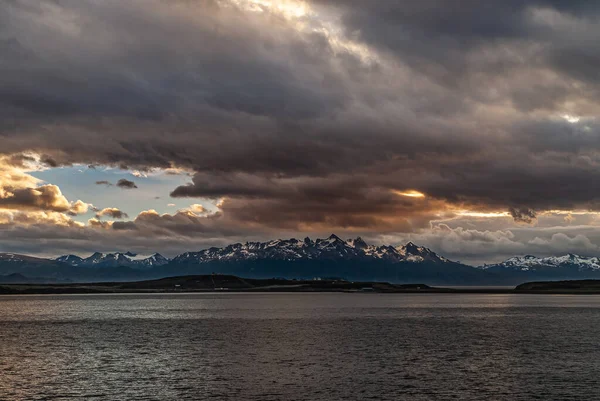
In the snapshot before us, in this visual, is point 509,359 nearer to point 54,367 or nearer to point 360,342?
point 360,342

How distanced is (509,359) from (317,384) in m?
36.7

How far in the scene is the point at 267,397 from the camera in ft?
213

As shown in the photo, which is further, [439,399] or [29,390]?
[29,390]

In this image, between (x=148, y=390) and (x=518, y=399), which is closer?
(x=518, y=399)

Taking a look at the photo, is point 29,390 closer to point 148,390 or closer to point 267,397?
point 148,390

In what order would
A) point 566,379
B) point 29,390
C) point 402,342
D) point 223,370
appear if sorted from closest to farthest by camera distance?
point 29,390, point 566,379, point 223,370, point 402,342

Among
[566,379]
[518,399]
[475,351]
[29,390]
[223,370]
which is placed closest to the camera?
[518,399]

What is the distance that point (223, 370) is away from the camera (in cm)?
8406

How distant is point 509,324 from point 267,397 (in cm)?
11768

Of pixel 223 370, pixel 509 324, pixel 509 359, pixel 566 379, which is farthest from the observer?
pixel 509 324

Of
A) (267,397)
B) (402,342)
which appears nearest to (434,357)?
(402,342)

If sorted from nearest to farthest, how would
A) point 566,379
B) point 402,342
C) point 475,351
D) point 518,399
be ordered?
point 518,399 → point 566,379 → point 475,351 → point 402,342

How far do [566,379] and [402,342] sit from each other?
45.8 meters

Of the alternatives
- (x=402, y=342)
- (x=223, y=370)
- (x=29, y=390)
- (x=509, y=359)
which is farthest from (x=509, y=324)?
(x=29, y=390)
